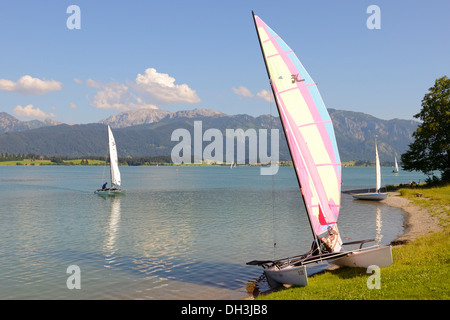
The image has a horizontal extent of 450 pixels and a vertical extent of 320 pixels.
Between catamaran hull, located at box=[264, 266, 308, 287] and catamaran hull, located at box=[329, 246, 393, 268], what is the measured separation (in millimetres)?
3074

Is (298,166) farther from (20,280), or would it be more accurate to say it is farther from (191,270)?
(20,280)

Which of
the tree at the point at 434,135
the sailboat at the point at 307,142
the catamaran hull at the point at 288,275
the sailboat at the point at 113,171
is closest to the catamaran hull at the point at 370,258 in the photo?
the sailboat at the point at 307,142

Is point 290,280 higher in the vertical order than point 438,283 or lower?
lower

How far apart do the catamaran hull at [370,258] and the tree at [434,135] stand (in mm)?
66420

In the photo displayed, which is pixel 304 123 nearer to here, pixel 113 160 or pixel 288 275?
pixel 288 275

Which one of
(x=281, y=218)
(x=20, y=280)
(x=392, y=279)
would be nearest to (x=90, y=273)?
(x=20, y=280)

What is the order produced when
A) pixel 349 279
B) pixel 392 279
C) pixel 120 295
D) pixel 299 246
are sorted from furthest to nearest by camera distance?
Answer: pixel 299 246 → pixel 120 295 → pixel 349 279 → pixel 392 279

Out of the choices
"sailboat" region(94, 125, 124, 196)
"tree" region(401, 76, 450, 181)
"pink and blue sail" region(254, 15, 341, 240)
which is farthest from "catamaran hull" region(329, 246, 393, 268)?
"sailboat" region(94, 125, 124, 196)

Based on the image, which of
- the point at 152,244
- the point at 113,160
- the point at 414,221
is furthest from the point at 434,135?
the point at 113,160

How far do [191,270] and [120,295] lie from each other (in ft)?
22.3

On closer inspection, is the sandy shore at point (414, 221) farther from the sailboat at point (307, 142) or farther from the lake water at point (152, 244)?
the sailboat at point (307, 142)

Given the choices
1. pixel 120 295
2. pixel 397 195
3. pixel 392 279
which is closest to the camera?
pixel 392 279

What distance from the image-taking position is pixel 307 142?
2120 centimetres

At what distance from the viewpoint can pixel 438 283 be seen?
55.8 ft
